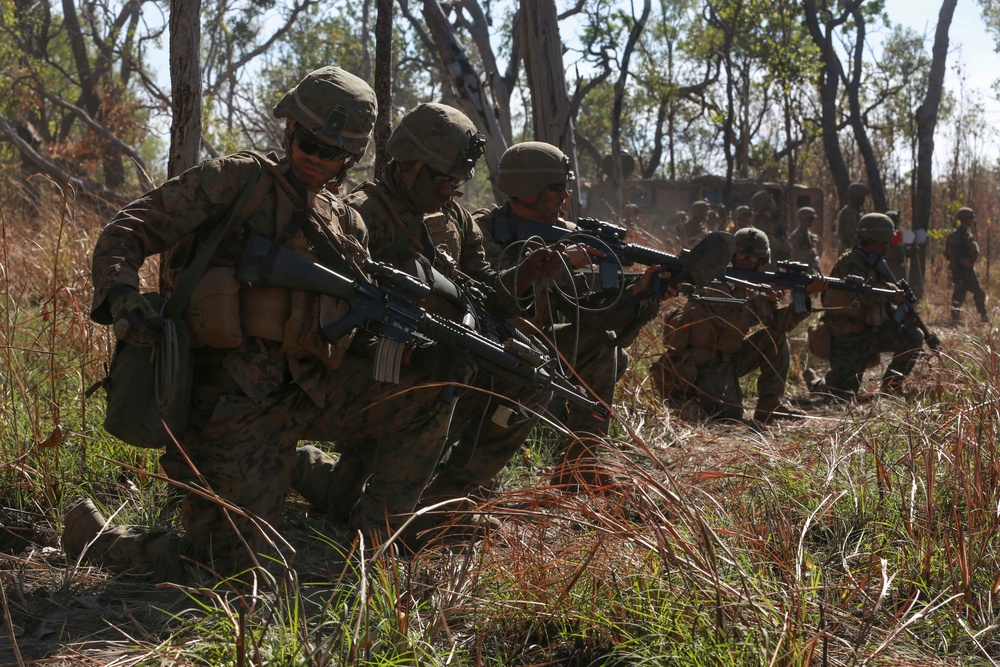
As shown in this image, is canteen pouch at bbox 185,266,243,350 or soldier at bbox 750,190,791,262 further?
soldier at bbox 750,190,791,262

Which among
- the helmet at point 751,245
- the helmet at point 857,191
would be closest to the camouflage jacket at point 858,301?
the helmet at point 751,245

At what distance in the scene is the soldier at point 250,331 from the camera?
9.59 feet

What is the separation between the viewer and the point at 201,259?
9.60ft

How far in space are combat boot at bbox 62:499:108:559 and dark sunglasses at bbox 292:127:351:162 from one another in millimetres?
1415

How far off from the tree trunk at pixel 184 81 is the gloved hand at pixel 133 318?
71.0 inches

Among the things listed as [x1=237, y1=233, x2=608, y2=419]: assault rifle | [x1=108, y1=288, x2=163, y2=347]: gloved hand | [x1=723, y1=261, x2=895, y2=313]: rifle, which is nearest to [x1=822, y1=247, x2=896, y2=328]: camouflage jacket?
[x1=723, y1=261, x2=895, y2=313]: rifle

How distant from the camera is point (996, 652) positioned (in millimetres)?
2646

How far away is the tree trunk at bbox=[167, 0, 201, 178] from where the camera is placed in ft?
14.4

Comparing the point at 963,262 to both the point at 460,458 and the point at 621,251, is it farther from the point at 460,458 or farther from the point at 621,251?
the point at 460,458

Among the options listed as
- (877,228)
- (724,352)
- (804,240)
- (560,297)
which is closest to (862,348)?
(877,228)

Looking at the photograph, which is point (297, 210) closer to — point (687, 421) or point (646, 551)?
point (646, 551)

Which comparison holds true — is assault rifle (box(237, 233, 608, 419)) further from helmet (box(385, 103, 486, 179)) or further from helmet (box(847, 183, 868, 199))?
helmet (box(847, 183, 868, 199))

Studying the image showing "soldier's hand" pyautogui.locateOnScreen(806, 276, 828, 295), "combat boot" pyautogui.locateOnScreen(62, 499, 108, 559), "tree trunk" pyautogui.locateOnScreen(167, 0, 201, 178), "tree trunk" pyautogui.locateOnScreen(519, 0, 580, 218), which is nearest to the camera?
"combat boot" pyautogui.locateOnScreen(62, 499, 108, 559)

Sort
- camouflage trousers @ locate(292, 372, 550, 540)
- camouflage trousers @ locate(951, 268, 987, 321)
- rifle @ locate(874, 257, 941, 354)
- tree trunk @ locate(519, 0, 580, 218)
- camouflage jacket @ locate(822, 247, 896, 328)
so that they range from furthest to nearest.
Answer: camouflage trousers @ locate(951, 268, 987, 321) < camouflage jacket @ locate(822, 247, 896, 328) < rifle @ locate(874, 257, 941, 354) < tree trunk @ locate(519, 0, 580, 218) < camouflage trousers @ locate(292, 372, 550, 540)
